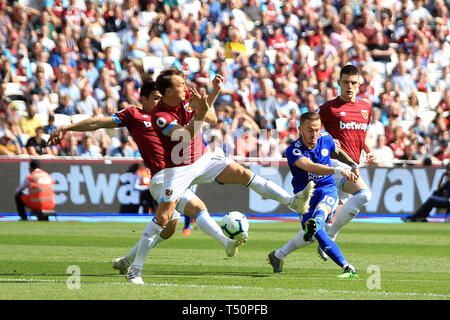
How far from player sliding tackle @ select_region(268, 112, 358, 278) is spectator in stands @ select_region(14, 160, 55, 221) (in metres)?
10.6

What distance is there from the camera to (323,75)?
83.3 feet

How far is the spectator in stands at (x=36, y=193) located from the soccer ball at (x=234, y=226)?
11.2 metres

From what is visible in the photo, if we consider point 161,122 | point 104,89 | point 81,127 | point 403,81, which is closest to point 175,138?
point 161,122

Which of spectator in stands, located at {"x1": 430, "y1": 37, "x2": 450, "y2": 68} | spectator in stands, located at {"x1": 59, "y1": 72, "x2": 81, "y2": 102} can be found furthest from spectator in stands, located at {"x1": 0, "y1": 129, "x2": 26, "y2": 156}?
spectator in stands, located at {"x1": 430, "y1": 37, "x2": 450, "y2": 68}

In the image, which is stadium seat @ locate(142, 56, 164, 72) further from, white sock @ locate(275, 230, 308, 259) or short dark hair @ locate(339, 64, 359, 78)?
white sock @ locate(275, 230, 308, 259)

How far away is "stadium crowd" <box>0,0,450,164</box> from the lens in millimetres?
22328

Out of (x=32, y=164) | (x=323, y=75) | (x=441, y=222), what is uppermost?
(x=323, y=75)

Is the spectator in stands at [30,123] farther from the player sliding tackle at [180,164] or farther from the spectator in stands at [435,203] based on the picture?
the player sliding tackle at [180,164]

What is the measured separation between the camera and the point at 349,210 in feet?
38.4

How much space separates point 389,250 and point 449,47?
15.1 metres

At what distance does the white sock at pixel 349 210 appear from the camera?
461 inches

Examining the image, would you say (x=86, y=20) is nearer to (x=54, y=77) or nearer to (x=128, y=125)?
(x=54, y=77)
